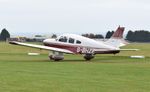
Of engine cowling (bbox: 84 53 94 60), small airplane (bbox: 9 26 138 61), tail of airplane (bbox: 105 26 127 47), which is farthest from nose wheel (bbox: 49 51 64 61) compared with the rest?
tail of airplane (bbox: 105 26 127 47)

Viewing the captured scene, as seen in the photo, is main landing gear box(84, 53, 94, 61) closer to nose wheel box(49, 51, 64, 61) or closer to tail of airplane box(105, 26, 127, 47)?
nose wheel box(49, 51, 64, 61)

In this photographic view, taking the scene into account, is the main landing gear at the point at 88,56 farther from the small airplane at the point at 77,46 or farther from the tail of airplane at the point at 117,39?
the tail of airplane at the point at 117,39

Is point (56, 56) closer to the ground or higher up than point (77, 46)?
closer to the ground

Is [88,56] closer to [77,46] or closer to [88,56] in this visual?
[88,56]

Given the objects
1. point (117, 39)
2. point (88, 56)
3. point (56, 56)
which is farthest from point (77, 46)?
point (117, 39)

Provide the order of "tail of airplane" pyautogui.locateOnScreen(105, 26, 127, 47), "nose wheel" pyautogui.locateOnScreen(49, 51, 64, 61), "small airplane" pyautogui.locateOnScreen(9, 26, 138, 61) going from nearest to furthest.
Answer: "nose wheel" pyautogui.locateOnScreen(49, 51, 64, 61) < "small airplane" pyautogui.locateOnScreen(9, 26, 138, 61) < "tail of airplane" pyautogui.locateOnScreen(105, 26, 127, 47)

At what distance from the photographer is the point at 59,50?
41.0 m

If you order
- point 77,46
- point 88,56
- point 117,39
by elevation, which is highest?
point 117,39

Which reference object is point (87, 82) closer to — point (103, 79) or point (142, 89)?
point (103, 79)

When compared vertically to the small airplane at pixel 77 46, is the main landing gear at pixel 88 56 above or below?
below

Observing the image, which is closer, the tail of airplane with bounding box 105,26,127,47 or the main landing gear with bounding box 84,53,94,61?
the main landing gear with bounding box 84,53,94,61

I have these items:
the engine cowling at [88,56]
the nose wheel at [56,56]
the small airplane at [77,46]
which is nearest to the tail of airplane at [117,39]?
the small airplane at [77,46]

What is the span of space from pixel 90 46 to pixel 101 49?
41.7 inches

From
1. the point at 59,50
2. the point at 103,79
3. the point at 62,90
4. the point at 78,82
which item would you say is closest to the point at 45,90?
the point at 62,90
